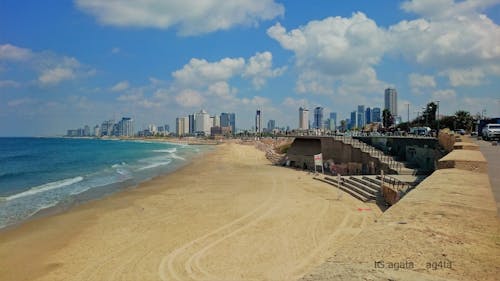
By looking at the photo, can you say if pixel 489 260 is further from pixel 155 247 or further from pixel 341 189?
pixel 341 189

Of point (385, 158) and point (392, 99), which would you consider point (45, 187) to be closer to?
point (385, 158)

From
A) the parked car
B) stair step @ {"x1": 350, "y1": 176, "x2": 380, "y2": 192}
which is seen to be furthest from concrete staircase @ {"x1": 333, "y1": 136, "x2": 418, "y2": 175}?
the parked car

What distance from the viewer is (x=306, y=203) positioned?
66.0 feet

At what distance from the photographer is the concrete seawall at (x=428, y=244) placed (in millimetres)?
3760

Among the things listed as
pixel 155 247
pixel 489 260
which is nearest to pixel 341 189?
pixel 155 247

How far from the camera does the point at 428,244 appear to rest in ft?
15.4

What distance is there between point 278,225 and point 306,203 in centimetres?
492

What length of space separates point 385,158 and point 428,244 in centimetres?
2612

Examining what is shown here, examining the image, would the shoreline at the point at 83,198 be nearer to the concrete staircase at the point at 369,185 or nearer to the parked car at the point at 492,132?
the concrete staircase at the point at 369,185

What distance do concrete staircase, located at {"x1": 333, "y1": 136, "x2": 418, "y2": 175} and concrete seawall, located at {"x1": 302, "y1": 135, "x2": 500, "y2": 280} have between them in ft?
55.4

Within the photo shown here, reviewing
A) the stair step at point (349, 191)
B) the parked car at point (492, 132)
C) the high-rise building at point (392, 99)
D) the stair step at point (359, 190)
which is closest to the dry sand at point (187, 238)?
the stair step at point (349, 191)

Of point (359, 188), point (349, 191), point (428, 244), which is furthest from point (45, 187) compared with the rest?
point (428, 244)

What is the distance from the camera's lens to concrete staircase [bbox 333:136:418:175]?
23702 mm

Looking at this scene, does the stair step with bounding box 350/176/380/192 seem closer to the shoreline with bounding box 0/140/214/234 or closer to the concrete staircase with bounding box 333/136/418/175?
the concrete staircase with bounding box 333/136/418/175
